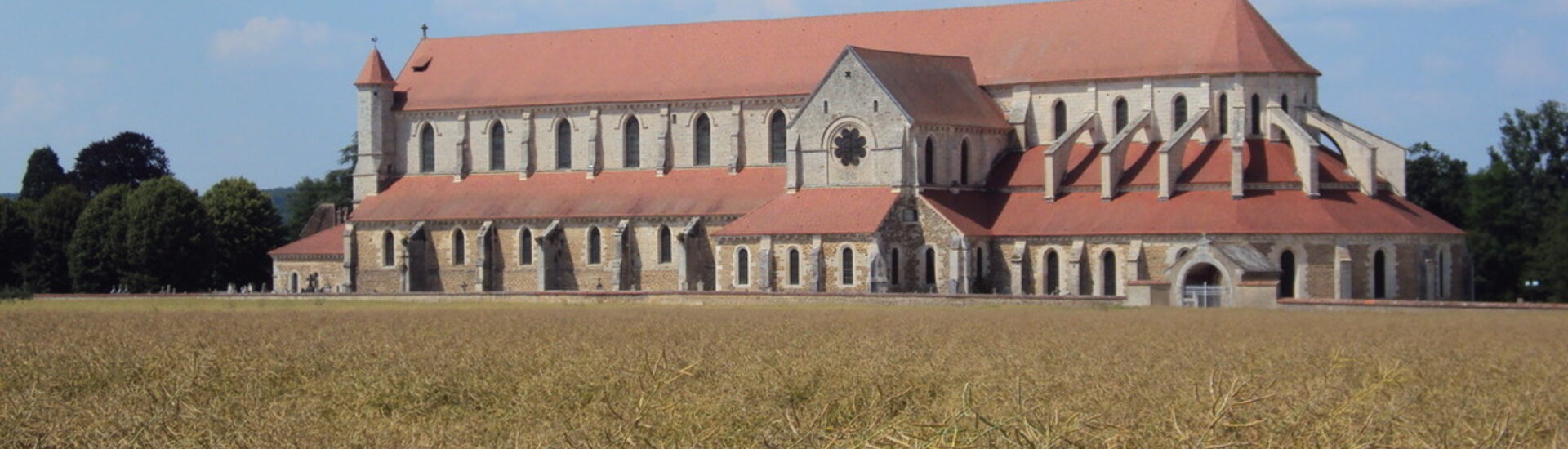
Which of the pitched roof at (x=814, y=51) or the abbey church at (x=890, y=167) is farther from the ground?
the pitched roof at (x=814, y=51)

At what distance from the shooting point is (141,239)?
89.1m

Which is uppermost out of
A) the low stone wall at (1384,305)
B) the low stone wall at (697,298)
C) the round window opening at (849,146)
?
the round window opening at (849,146)

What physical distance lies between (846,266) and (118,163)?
69.2 meters

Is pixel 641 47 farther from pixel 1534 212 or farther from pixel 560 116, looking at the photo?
pixel 1534 212

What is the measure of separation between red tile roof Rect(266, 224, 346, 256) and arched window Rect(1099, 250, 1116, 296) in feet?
106

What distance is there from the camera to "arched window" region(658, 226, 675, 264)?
266 ft

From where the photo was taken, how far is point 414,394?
845 inches

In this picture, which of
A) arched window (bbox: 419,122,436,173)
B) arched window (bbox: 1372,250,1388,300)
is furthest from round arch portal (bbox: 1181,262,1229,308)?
arched window (bbox: 419,122,436,173)

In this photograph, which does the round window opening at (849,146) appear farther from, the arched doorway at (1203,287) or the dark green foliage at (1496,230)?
the dark green foliage at (1496,230)

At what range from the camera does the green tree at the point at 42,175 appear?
13038 cm

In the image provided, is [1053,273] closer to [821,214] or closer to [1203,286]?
[821,214]

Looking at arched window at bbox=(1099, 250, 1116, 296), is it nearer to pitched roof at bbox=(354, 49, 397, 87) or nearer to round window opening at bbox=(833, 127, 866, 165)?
round window opening at bbox=(833, 127, 866, 165)

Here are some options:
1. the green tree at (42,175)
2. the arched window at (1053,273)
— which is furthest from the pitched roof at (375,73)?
the green tree at (42,175)

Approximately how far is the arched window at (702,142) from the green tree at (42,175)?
2271 inches
